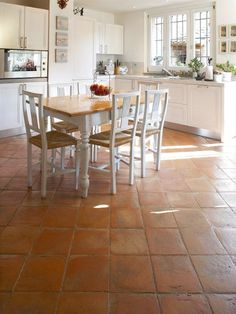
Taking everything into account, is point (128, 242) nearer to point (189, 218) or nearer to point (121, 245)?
point (121, 245)

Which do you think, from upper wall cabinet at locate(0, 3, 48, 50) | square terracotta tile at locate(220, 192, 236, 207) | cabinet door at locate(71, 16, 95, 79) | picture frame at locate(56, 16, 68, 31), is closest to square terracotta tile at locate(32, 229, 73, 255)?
square terracotta tile at locate(220, 192, 236, 207)

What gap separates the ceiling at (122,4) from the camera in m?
6.62

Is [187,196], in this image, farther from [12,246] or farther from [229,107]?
[229,107]

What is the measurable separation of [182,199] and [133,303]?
1.60 meters

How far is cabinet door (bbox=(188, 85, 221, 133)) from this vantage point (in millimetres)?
5645

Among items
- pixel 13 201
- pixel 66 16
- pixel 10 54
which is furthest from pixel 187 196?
pixel 66 16

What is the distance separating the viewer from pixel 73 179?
3781 mm

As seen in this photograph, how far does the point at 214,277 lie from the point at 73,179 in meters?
2.11

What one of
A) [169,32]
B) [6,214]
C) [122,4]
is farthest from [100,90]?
[169,32]

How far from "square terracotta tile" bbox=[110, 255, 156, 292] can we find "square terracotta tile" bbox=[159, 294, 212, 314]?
0.12 m

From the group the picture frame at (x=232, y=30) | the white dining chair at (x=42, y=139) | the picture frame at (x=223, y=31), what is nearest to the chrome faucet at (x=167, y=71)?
the picture frame at (x=223, y=31)

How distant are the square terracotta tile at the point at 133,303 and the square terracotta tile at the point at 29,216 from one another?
3.56 feet

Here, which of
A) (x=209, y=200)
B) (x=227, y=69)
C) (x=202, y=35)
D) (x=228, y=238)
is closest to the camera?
(x=228, y=238)

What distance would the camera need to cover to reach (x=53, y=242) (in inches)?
94.0
